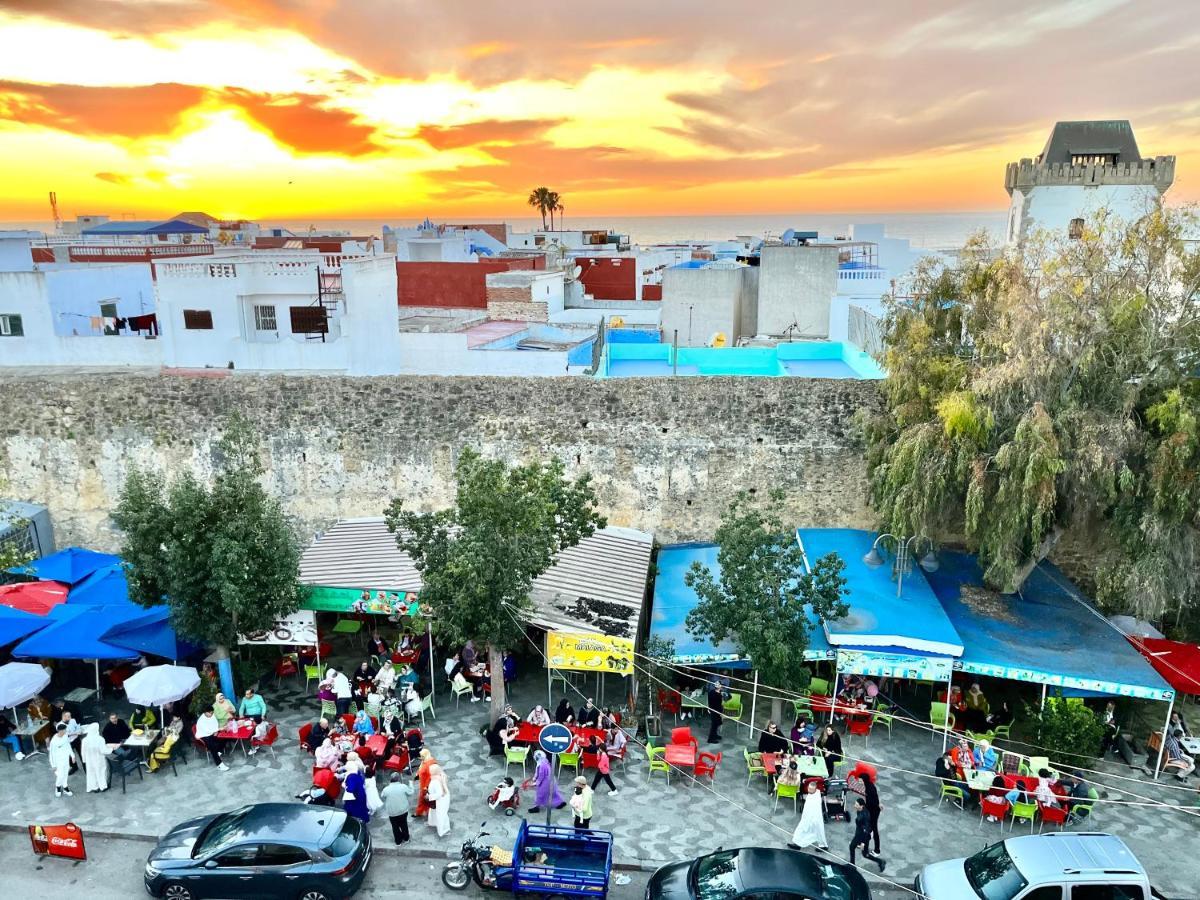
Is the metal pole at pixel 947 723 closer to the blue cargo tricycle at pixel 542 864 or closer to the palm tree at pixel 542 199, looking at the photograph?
the blue cargo tricycle at pixel 542 864

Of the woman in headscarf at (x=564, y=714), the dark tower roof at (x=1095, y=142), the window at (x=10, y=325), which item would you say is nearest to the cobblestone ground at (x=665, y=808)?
the woman in headscarf at (x=564, y=714)

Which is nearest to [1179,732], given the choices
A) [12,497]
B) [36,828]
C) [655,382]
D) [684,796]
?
[684,796]

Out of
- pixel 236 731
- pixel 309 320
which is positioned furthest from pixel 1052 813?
pixel 309 320

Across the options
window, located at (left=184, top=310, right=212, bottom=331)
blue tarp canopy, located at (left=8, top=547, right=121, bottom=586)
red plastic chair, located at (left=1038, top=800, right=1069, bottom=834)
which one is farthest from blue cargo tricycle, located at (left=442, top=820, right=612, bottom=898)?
window, located at (left=184, top=310, right=212, bottom=331)

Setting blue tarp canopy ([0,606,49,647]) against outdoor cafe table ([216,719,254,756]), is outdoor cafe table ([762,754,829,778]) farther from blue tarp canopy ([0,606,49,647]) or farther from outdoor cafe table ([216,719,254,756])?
blue tarp canopy ([0,606,49,647])

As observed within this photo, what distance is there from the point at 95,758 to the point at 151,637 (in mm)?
2376

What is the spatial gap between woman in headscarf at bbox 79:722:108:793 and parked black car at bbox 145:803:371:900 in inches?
91.0

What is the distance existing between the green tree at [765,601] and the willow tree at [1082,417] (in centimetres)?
200

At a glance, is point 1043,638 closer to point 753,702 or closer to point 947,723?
point 947,723

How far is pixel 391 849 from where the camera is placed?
10320mm

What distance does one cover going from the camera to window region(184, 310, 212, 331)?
21.6m

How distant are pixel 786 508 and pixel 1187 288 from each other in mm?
7237

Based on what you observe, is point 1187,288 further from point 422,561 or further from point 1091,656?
point 422,561

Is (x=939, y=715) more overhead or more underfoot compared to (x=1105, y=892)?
more underfoot
